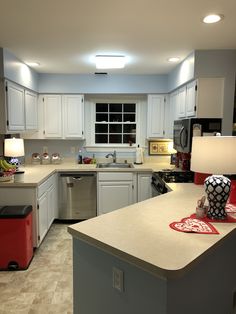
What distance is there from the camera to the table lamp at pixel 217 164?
5.64 ft

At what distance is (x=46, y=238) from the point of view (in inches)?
143

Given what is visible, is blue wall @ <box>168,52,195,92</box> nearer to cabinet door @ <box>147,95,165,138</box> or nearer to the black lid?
cabinet door @ <box>147,95,165,138</box>

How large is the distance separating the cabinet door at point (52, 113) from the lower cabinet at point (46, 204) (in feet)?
3.08

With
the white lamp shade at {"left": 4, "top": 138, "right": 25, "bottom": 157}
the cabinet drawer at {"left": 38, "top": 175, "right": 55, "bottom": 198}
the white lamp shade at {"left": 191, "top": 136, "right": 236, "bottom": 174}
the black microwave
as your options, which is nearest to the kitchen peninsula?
the white lamp shade at {"left": 191, "top": 136, "right": 236, "bottom": 174}

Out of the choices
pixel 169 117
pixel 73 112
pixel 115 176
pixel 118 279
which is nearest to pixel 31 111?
pixel 73 112

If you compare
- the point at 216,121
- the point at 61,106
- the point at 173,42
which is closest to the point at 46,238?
the point at 61,106

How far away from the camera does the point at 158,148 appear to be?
15.7 feet

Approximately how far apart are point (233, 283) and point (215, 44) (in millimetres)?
2391

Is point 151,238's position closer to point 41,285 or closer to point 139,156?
point 41,285

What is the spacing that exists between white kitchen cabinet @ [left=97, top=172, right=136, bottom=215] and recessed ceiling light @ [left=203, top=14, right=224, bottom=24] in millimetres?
2412

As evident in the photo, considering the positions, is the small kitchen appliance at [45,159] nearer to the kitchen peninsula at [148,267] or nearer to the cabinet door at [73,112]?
the cabinet door at [73,112]

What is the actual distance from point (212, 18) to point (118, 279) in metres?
2.14

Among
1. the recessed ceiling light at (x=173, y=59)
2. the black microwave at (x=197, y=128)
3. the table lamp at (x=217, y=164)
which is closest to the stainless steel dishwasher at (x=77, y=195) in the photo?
the black microwave at (x=197, y=128)

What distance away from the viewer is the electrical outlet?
133cm
